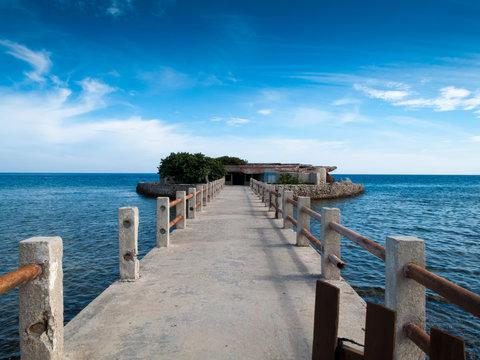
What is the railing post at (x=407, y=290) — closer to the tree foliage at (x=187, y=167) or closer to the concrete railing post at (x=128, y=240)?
the concrete railing post at (x=128, y=240)

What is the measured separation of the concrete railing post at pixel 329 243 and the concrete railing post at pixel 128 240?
2.99m

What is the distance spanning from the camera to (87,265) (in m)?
10.9

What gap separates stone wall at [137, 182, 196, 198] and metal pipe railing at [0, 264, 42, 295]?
3483 centimetres

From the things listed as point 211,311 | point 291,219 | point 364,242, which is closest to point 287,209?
point 291,219

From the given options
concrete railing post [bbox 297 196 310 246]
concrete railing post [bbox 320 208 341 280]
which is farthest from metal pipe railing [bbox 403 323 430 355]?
concrete railing post [bbox 297 196 310 246]

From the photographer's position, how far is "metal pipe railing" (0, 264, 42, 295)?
2096 millimetres

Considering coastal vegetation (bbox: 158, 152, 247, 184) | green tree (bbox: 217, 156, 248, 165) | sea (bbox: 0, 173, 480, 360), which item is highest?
green tree (bbox: 217, 156, 248, 165)

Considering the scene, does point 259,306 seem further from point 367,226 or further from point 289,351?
point 367,226

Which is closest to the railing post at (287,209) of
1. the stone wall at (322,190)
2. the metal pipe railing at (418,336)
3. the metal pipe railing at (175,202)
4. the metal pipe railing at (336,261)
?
the metal pipe railing at (175,202)

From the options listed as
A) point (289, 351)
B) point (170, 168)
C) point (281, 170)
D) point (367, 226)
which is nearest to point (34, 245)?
point (289, 351)

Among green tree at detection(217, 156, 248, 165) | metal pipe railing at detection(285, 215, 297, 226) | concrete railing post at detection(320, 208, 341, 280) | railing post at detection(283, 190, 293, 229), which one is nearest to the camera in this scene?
concrete railing post at detection(320, 208, 341, 280)

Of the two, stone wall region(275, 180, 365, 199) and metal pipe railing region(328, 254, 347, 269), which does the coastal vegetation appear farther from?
metal pipe railing region(328, 254, 347, 269)

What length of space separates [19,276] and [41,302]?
14.4 inches

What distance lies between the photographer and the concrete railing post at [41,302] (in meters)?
2.48
